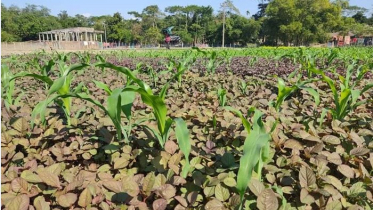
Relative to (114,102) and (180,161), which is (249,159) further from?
(114,102)

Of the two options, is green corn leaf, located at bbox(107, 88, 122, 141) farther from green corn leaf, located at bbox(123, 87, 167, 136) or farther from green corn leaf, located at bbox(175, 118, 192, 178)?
green corn leaf, located at bbox(175, 118, 192, 178)

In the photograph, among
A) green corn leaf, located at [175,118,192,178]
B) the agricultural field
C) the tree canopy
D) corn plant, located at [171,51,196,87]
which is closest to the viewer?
the agricultural field

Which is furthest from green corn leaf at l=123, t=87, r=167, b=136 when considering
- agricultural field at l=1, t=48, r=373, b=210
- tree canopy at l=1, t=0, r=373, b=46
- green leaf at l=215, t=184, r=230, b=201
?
tree canopy at l=1, t=0, r=373, b=46

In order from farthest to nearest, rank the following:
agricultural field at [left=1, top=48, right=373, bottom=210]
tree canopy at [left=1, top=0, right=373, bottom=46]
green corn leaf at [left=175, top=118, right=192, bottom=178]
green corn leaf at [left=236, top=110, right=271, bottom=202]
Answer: tree canopy at [left=1, top=0, right=373, bottom=46], green corn leaf at [left=175, top=118, right=192, bottom=178], agricultural field at [left=1, top=48, right=373, bottom=210], green corn leaf at [left=236, top=110, right=271, bottom=202]

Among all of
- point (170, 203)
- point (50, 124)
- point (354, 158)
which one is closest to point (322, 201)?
point (354, 158)

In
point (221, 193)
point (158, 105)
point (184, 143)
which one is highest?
point (158, 105)

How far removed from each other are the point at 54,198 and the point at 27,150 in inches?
16.5

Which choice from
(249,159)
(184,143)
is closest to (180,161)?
(184,143)

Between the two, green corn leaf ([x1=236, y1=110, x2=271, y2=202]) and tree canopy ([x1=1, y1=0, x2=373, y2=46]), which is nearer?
green corn leaf ([x1=236, y1=110, x2=271, y2=202])

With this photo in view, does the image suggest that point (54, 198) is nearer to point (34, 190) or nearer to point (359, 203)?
point (34, 190)

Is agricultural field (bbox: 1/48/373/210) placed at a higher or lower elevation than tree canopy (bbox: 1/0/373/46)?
lower

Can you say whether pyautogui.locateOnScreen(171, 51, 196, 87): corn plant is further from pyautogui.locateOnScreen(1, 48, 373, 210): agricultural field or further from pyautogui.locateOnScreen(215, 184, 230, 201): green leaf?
pyautogui.locateOnScreen(215, 184, 230, 201): green leaf

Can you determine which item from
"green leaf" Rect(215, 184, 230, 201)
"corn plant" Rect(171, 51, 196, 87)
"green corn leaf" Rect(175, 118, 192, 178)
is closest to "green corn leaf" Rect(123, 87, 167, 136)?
"green corn leaf" Rect(175, 118, 192, 178)

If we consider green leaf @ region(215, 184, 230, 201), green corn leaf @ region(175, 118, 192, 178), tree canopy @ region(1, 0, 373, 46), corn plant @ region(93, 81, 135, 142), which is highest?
tree canopy @ region(1, 0, 373, 46)
